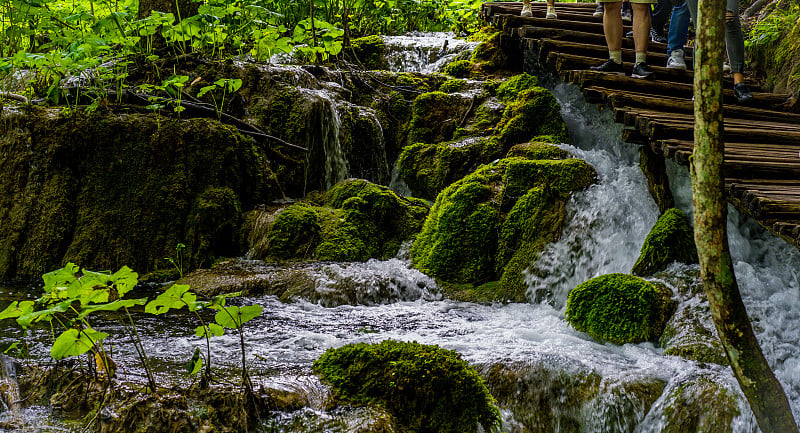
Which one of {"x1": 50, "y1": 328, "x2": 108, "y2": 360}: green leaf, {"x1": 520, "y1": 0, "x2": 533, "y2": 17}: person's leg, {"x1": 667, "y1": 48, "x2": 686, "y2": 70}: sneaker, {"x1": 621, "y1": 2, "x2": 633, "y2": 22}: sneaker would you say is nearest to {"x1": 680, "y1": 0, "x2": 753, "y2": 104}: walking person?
{"x1": 667, "y1": 48, "x2": 686, "y2": 70}: sneaker

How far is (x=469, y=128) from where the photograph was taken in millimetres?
8266

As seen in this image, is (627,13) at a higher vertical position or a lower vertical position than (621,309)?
higher

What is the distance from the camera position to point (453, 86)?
9.21 meters

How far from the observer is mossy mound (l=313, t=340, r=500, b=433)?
3.19 m

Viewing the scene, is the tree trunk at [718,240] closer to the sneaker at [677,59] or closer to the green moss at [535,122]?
the sneaker at [677,59]

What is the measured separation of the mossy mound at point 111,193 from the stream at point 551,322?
2.22ft

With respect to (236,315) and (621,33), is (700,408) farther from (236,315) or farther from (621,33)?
(621,33)

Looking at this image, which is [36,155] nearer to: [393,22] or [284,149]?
[284,149]

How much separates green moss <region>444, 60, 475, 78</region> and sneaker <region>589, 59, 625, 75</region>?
3.14 m

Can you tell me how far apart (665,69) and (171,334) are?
6348mm

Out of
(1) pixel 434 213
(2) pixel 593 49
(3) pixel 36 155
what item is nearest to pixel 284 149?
(1) pixel 434 213

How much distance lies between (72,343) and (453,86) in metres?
7.50

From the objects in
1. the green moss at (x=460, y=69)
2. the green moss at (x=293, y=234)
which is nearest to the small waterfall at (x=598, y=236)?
the green moss at (x=293, y=234)

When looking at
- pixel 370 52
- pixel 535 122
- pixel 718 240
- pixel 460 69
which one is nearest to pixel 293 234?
pixel 535 122
